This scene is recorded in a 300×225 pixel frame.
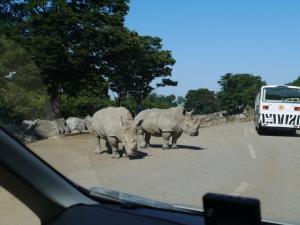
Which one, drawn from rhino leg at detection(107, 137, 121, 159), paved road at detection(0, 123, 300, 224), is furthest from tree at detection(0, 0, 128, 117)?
rhino leg at detection(107, 137, 121, 159)

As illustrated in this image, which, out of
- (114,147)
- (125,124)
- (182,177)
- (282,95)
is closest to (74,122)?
(182,177)

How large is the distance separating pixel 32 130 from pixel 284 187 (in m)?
3.97

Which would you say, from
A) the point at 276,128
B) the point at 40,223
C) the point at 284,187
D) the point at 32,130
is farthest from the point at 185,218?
the point at 276,128

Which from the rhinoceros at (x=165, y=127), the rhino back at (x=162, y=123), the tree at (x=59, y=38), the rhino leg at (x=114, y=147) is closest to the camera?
the tree at (x=59, y=38)

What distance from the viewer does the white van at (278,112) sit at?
21062mm

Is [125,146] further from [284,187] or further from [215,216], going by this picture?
[215,216]

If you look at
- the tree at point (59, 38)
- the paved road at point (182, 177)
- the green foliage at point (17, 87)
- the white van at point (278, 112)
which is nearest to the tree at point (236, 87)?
the paved road at point (182, 177)

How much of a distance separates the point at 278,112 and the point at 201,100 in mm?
19368

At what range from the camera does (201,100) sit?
9.99 ft

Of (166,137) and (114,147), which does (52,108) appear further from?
(166,137)

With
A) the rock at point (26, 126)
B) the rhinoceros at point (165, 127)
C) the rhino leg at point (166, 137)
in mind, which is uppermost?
the rock at point (26, 126)

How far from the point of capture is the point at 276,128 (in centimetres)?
2272

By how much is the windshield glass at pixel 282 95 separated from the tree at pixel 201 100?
16.5m

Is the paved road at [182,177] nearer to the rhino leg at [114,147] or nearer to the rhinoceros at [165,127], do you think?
the rhino leg at [114,147]
